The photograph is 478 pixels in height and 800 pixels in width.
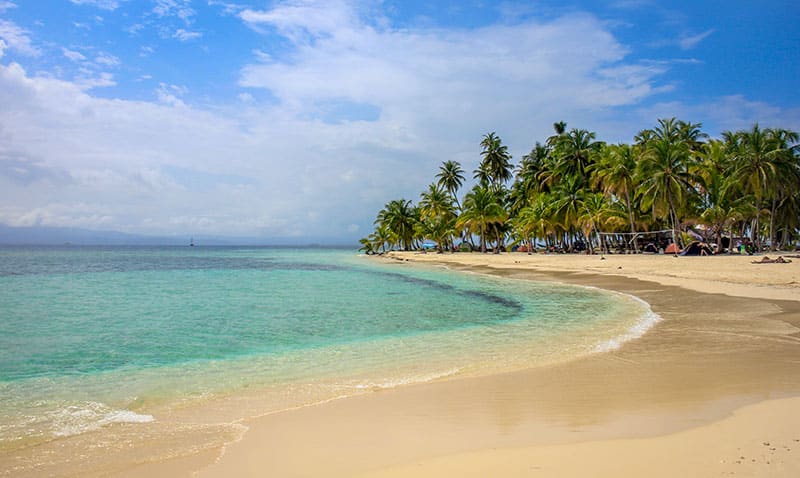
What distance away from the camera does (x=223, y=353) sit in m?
9.75

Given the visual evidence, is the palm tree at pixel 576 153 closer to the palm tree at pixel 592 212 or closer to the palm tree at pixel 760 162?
the palm tree at pixel 592 212

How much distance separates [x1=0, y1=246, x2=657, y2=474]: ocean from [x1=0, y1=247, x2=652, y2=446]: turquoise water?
1.5 inches

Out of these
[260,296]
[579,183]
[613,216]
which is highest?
[579,183]

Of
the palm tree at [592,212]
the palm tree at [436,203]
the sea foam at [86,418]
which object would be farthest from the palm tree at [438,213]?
the sea foam at [86,418]

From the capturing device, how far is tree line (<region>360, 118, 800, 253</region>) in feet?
140

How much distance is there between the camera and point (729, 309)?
45.2 ft

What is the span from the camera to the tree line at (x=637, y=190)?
4259cm

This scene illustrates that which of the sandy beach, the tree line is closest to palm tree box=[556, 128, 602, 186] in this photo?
the tree line

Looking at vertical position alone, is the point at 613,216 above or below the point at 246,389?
above

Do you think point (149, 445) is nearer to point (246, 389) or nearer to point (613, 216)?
point (246, 389)

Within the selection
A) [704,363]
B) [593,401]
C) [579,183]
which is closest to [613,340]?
[704,363]

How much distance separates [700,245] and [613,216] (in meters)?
11.7

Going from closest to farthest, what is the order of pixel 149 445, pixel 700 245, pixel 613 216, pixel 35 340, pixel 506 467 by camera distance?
pixel 506 467, pixel 149 445, pixel 35 340, pixel 700 245, pixel 613 216

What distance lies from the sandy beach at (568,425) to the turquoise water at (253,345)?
3.19ft
